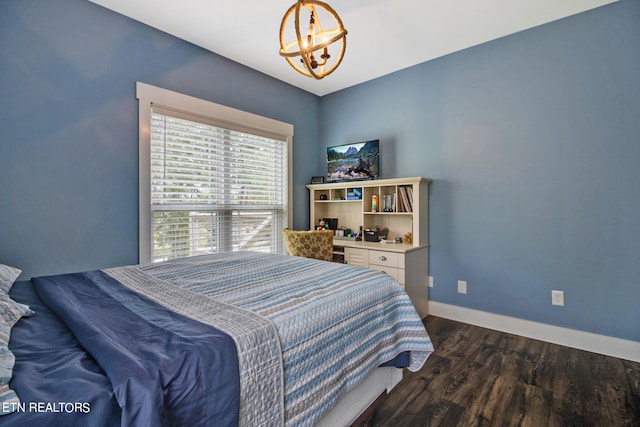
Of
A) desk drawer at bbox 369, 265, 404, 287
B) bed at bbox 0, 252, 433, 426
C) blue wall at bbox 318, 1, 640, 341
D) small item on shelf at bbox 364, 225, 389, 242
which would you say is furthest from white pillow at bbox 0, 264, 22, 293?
blue wall at bbox 318, 1, 640, 341

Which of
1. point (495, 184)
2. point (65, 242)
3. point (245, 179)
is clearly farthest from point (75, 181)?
point (495, 184)

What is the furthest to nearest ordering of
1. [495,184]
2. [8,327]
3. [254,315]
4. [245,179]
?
[245,179]
[495,184]
[254,315]
[8,327]

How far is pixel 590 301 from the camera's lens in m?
2.39

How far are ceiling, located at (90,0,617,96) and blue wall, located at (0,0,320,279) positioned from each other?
0.29 m

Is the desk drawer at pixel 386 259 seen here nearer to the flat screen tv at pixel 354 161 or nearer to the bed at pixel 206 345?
the flat screen tv at pixel 354 161

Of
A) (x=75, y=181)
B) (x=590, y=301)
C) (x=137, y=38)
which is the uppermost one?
(x=137, y=38)

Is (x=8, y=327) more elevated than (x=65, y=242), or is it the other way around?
(x=65, y=242)

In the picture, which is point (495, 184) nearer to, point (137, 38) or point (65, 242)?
point (137, 38)

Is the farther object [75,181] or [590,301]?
[590,301]

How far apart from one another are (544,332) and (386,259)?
145cm

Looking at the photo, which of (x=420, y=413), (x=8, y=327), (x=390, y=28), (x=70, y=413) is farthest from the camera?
Result: (x=390, y=28)

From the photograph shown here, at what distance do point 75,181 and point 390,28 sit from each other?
283cm

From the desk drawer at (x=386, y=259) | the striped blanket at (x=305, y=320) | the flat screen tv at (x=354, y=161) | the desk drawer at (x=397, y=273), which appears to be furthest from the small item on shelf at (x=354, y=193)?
the striped blanket at (x=305, y=320)

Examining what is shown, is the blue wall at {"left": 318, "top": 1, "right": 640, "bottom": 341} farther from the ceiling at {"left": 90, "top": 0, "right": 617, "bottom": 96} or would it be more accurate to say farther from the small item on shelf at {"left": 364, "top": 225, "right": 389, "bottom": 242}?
the small item on shelf at {"left": 364, "top": 225, "right": 389, "bottom": 242}
